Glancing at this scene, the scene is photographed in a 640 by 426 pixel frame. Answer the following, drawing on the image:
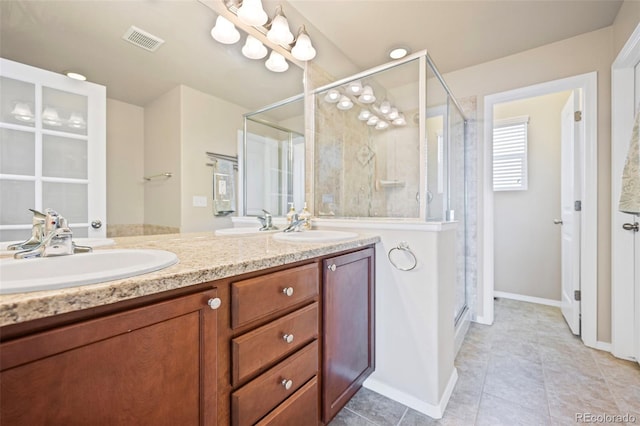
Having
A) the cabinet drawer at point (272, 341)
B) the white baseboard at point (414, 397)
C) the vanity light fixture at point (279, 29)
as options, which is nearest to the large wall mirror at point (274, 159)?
the vanity light fixture at point (279, 29)

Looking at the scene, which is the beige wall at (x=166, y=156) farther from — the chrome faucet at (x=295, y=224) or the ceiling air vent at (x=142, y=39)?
the chrome faucet at (x=295, y=224)

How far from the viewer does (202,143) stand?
1.28 m

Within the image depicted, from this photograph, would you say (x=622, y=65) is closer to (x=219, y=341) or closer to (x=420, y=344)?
(x=420, y=344)

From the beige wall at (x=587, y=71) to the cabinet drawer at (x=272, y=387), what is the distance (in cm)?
214

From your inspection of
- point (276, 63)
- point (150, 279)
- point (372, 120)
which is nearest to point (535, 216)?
point (372, 120)

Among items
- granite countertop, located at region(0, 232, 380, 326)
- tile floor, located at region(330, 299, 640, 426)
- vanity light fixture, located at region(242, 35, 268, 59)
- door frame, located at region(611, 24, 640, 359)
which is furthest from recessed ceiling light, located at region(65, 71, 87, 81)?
door frame, located at region(611, 24, 640, 359)

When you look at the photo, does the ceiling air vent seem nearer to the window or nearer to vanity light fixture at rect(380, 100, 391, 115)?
vanity light fixture at rect(380, 100, 391, 115)

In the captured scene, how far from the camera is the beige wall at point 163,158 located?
3.53ft

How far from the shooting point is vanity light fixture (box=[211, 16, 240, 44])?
4.65 feet

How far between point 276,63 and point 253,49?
187 mm

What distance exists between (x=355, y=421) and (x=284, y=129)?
1.75 metres

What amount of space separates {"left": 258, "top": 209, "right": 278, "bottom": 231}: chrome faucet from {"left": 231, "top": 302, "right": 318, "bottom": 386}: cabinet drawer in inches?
29.6

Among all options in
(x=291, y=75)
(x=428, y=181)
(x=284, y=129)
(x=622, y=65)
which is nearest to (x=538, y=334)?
(x=428, y=181)

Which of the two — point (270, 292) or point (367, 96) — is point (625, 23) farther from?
point (270, 292)
